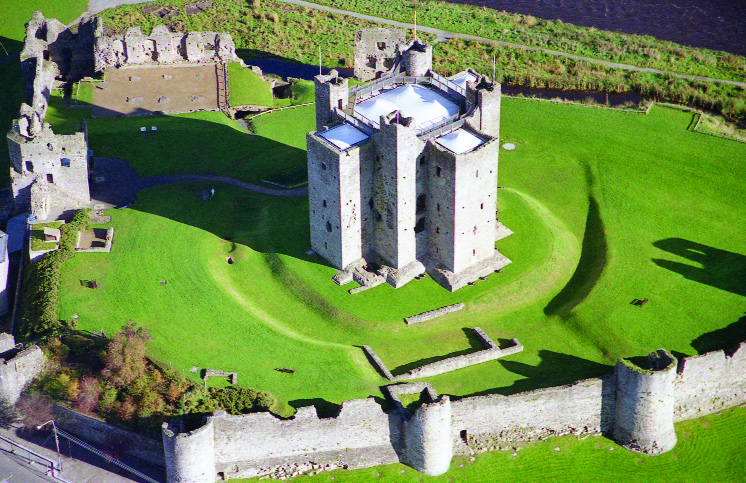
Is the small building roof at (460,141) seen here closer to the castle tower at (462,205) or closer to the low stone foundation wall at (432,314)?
the castle tower at (462,205)

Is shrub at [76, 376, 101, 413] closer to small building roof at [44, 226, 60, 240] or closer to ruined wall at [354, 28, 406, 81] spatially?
small building roof at [44, 226, 60, 240]

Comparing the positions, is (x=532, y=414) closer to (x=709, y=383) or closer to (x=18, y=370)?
(x=709, y=383)

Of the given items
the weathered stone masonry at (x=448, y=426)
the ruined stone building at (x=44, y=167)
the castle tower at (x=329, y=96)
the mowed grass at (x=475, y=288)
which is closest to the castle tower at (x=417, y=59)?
the castle tower at (x=329, y=96)

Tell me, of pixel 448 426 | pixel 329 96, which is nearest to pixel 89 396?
pixel 448 426

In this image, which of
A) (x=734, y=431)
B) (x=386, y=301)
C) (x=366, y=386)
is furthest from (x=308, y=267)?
(x=734, y=431)

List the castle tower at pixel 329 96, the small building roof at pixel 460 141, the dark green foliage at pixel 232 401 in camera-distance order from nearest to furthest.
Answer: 1. the dark green foliage at pixel 232 401
2. the small building roof at pixel 460 141
3. the castle tower at pixel 329 96

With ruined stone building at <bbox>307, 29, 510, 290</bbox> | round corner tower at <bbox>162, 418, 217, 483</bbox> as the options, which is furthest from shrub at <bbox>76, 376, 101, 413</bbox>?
ruined stone building at <bbox>307, 29, 510, 290</bbox>
